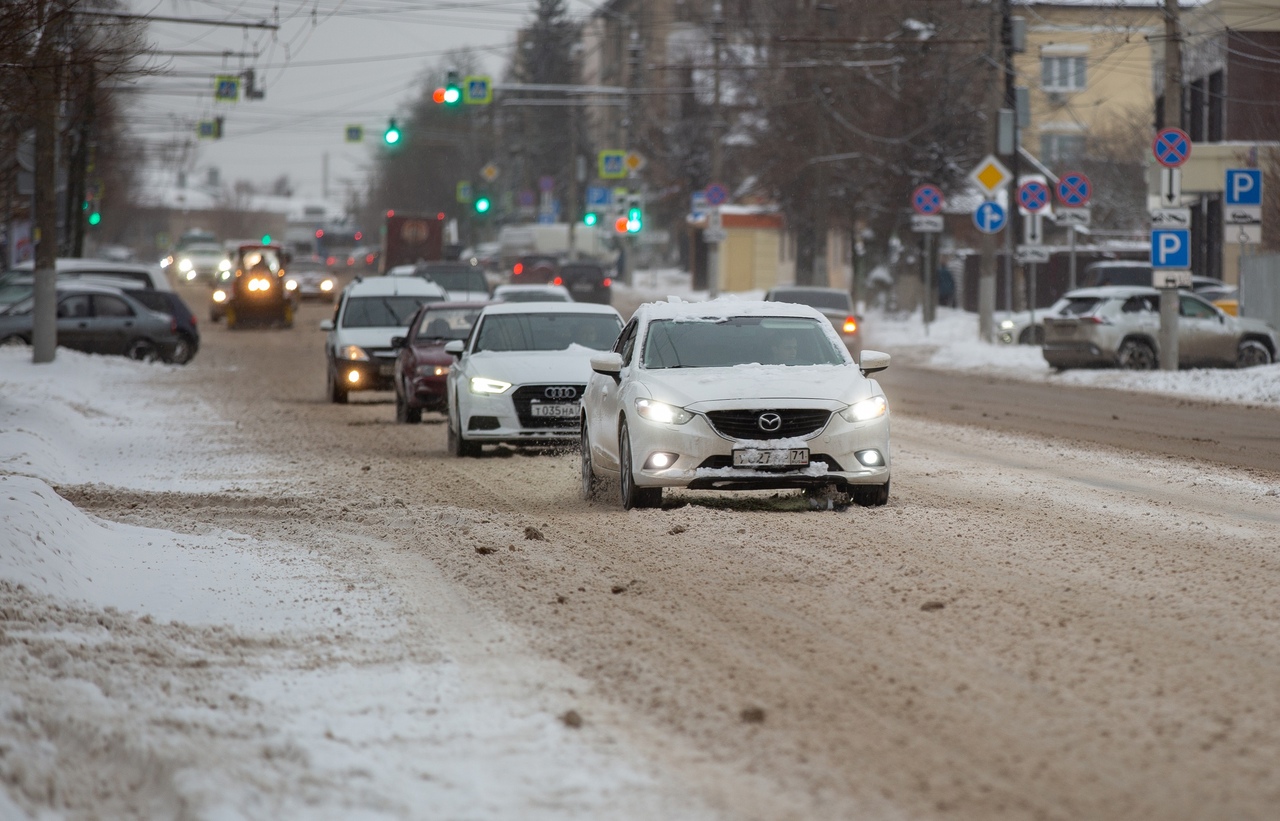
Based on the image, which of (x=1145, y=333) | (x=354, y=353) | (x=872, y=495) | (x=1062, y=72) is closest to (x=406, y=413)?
(x=354, y=353)

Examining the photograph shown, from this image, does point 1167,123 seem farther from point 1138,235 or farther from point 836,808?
point 1138,235

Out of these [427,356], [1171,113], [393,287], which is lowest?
[427,356]

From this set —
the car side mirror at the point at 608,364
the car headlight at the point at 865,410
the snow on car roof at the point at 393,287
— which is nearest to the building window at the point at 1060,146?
the snow on car roof at the point at 393,287

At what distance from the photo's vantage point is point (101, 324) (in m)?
33.6

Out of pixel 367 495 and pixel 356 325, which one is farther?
pixel 356 325

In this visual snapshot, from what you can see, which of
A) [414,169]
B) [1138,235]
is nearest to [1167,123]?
[1138,235]

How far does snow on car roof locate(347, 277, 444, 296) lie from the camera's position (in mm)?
26406

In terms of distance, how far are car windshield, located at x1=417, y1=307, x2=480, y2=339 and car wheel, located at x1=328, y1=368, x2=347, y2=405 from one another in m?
3.45

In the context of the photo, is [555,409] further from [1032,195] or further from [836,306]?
[1032,195]

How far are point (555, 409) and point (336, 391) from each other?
29.2 feet

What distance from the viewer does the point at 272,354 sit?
39969 millimetres

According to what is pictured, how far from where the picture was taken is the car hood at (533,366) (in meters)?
17.3

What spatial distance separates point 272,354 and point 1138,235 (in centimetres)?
3549

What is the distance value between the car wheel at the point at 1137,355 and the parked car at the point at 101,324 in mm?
17250
